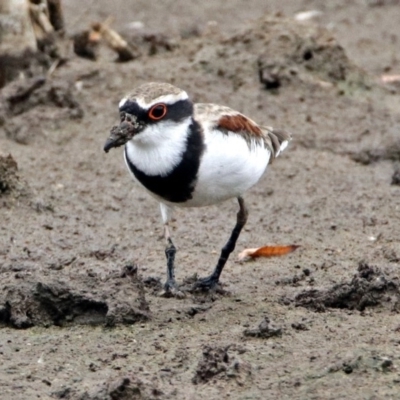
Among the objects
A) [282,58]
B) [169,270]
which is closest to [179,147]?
[169,270]

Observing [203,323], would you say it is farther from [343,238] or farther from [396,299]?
[343,238]

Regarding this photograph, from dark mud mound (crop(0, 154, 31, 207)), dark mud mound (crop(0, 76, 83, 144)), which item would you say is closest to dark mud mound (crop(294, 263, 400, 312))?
dark mud mound (crop(0, 154, 31, 207))

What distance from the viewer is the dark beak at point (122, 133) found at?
6062 mm

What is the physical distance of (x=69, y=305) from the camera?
6250 mm

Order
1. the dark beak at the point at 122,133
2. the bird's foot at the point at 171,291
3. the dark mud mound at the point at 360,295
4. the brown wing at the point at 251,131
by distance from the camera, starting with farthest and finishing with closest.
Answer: the bird's foot at the point at 171,291
the brown wing at the point at 251,131
the dark mud mound at the point at 360,295
the dark beak at the point at 122,133

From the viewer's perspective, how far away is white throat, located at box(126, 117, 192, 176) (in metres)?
6.16

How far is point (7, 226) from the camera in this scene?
8047 millimetres

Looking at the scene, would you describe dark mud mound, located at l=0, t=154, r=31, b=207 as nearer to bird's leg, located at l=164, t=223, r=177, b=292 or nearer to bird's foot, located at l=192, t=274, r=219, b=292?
bird's leg, located at l=164, t=223, r=177, b=292

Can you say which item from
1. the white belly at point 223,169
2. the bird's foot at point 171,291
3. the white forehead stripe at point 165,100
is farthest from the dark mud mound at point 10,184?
the white forehead stripe at point 165,100

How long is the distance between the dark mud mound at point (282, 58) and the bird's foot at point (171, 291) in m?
4.22

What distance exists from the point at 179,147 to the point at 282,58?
190 inches

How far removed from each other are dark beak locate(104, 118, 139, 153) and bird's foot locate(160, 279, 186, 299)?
113cm

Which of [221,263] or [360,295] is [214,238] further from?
[360,295]

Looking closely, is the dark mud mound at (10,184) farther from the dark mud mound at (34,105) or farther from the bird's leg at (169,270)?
the bird's leg at (169,270)
